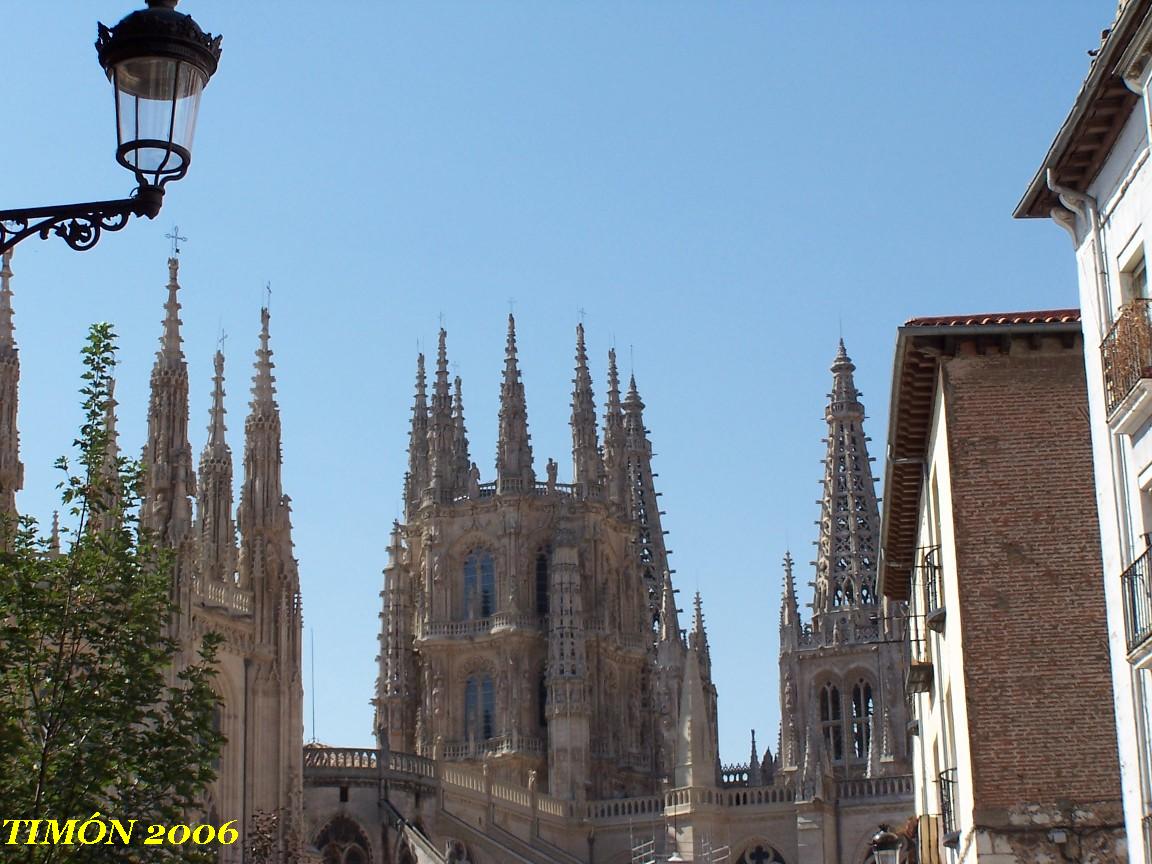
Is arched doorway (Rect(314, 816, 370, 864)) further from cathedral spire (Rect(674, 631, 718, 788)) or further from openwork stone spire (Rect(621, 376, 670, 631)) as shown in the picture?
openwork stone spire (Rect(621, 376, 670, 631))

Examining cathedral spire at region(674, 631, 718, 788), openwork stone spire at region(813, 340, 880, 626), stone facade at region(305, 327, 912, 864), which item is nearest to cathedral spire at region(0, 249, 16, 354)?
stone facade at region(305, 327, 912, 864)

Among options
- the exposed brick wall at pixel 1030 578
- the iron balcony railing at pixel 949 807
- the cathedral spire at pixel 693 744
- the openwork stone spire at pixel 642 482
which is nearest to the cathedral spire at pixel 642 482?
the openwork stone spire at pixel 642 482

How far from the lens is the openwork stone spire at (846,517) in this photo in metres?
95.7

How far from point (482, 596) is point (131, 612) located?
6296cm

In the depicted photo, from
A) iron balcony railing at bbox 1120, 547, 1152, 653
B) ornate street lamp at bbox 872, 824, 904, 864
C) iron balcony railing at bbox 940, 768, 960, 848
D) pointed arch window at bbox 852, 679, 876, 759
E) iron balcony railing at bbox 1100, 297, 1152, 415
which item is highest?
pointed arch window at bbox 852, 679, 876, 759

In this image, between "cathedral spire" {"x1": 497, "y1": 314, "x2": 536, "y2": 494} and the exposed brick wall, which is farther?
"cathedral spire" {"x1": 497, "y1": 314, "x2": 536, "y2": 494}

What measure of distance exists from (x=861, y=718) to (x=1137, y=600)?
243ft

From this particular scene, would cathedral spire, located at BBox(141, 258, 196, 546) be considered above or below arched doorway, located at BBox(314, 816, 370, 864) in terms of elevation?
above

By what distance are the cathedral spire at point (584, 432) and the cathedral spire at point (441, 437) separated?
16.4 ft

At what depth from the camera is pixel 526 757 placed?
80.1 metres

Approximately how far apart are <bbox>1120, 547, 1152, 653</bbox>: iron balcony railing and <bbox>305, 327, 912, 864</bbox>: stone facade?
47.5 metres

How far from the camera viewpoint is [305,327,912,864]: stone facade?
231 feet

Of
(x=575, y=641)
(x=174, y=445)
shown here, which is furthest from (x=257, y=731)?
(x=575, y=641)

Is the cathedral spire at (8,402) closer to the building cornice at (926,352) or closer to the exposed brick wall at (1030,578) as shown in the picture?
the building cornice at (926,352)
